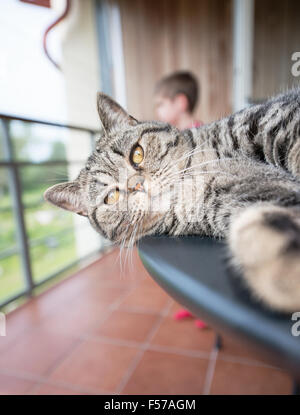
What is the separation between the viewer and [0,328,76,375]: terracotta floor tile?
1.38 m

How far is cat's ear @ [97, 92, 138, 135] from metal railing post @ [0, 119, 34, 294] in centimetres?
120

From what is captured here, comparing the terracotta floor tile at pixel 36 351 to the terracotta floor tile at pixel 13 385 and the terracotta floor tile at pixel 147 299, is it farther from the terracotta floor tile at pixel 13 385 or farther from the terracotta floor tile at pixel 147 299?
the terracotta floor tile at pixel 147 299

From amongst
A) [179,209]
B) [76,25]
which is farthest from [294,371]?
[76,25]

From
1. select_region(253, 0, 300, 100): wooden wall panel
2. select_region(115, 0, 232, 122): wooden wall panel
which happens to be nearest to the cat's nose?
select_region(253, 0, 300, 100): wooden wall panel

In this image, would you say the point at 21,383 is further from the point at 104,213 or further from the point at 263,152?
the point at 263,152

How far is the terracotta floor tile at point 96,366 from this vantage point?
1.26 m

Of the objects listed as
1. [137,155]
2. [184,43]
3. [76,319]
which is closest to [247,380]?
[76,319]

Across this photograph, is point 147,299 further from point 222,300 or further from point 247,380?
point 222,300

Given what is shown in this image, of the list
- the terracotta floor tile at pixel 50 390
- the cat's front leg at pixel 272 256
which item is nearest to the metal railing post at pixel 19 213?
the terracotta floor tile at pixel 50 390

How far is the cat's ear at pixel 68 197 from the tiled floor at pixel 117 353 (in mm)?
465

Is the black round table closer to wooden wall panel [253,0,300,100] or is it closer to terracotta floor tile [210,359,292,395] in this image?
terracotta floor tile [210,359,292,395]

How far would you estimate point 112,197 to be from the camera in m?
0.71

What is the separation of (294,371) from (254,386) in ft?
3.86

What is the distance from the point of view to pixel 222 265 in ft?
1.26
